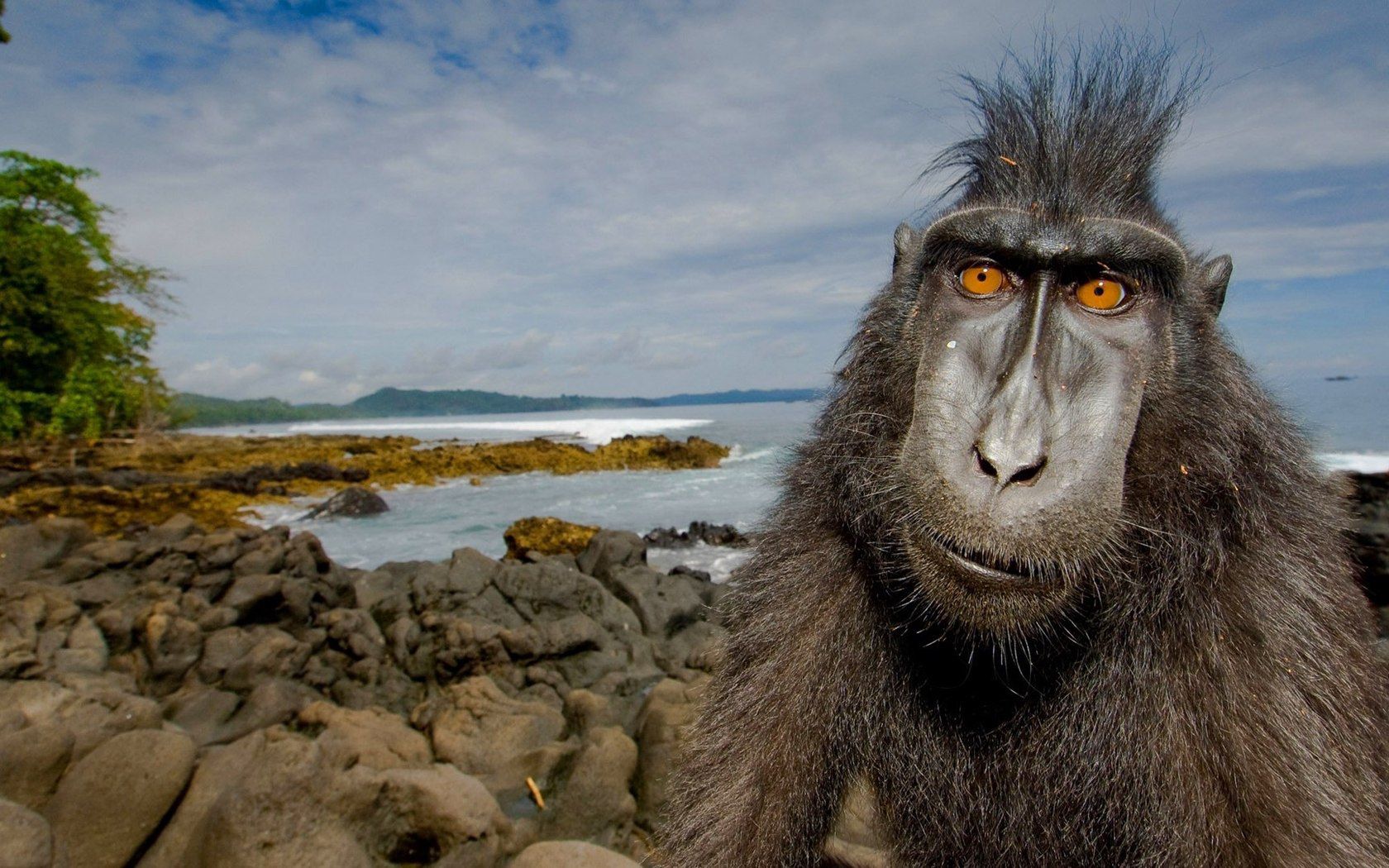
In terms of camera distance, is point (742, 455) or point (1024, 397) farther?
point (742, 455)

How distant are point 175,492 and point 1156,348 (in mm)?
20091

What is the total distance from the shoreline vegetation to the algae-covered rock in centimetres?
675

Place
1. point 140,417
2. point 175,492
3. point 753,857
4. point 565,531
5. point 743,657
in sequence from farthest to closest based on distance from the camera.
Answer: point 140,417 < point 175,492 < point 565,531 < point 743,657 < point 753,857

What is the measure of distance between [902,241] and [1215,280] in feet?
3.33

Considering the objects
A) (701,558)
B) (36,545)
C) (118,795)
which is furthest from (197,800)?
(701,558)

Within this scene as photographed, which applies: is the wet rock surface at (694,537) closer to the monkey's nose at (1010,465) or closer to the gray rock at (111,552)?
the gray rock at (111,552)

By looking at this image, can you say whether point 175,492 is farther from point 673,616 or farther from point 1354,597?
point 1354,597

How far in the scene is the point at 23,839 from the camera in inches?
132

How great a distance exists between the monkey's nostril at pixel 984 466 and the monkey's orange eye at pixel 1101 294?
2.35 ft

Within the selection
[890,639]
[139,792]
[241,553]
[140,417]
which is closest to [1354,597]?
[890,639]

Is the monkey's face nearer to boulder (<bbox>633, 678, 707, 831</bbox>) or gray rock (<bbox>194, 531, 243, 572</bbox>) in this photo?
boulder (<bbox>633, 678, 707, 831</bbox>)

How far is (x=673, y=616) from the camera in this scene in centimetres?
905

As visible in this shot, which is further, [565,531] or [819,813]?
[565,531]

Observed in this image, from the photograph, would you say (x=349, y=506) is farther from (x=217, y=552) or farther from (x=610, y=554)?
(x=610, y=554)
